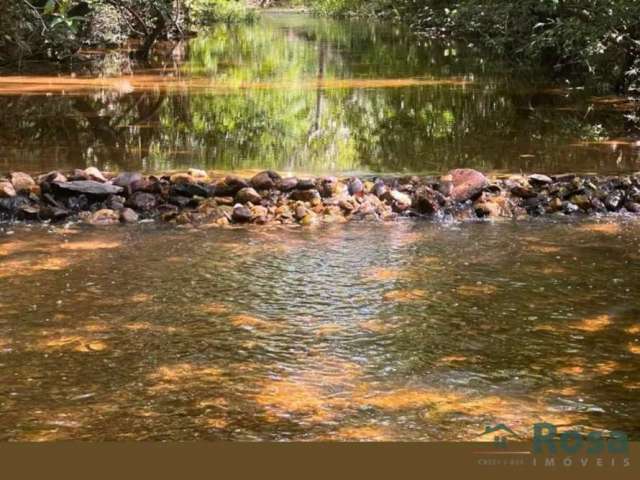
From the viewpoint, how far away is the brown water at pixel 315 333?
12.3 feet

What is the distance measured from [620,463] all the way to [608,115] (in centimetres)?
1091

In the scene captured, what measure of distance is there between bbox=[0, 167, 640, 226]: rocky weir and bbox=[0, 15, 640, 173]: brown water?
3.89ft

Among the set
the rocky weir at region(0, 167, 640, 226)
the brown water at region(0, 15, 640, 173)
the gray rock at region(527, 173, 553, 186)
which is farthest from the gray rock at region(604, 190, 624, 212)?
the brown water at region(0, 15, 640, 173)

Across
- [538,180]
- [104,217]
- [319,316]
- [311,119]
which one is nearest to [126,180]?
[104,217]

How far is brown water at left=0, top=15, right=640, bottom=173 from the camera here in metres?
9.67

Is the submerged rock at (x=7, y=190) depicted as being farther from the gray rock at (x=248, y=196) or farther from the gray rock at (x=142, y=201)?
the gray rock at (x=248, y=196)

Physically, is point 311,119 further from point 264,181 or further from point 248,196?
point 248,196

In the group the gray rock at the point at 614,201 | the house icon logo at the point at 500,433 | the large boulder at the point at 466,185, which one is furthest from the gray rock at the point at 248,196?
the house icon logo at the point at 500,433

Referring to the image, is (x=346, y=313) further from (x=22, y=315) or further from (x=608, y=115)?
(x=608, y=115)

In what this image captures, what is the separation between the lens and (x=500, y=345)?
4586 mm

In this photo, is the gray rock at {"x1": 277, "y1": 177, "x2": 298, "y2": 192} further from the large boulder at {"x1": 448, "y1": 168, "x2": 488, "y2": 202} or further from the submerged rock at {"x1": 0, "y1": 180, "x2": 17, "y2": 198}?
the submerged rock at {"x1": 0, "y1": 180, "x2": 17, "y2": 198}

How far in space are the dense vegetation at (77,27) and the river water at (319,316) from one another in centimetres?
918

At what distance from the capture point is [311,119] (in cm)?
1229

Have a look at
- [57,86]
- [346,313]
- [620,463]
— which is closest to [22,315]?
[346,313]
